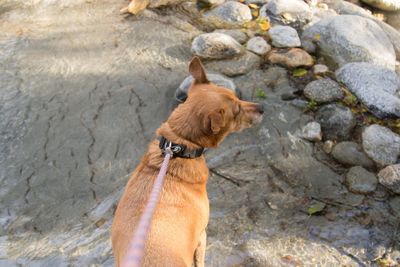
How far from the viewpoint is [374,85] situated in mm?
5738

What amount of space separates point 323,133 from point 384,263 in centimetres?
184

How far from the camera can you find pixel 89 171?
16.8 feet

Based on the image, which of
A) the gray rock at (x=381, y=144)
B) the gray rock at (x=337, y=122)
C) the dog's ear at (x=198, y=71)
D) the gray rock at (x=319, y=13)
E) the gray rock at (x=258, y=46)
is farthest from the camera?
the gray rock at (x=319, y=13)

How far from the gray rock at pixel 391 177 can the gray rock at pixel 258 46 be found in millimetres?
2745

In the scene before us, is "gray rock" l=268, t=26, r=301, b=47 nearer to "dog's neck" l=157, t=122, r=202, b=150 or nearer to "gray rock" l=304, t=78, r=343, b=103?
"gray rock" l=304, t=78, r=343, b=103

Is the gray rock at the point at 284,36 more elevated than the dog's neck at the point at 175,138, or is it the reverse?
the dog's neck at the point at 175,138

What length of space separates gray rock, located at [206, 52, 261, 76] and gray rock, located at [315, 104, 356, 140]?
4.75 feet

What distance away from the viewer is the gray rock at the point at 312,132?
5.39 metres

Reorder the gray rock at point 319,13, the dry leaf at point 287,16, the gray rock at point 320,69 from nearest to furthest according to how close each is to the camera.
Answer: the gray rock at point 320,69, the dry leaf at point 287,16, the gray rock at point 319,13

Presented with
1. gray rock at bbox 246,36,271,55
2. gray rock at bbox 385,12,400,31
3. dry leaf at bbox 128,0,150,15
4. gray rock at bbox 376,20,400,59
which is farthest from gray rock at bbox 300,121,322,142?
gray rock at bbox 385,12,400,31

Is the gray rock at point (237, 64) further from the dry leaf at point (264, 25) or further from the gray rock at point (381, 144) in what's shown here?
the gray rock at point (381, 144)

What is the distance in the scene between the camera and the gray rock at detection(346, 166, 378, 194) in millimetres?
4832

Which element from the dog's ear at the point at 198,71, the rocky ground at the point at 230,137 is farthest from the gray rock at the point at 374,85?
the dog's ear at the point at 198,71

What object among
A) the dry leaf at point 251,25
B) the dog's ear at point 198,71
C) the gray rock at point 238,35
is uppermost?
the dog's ear at point 198,71
